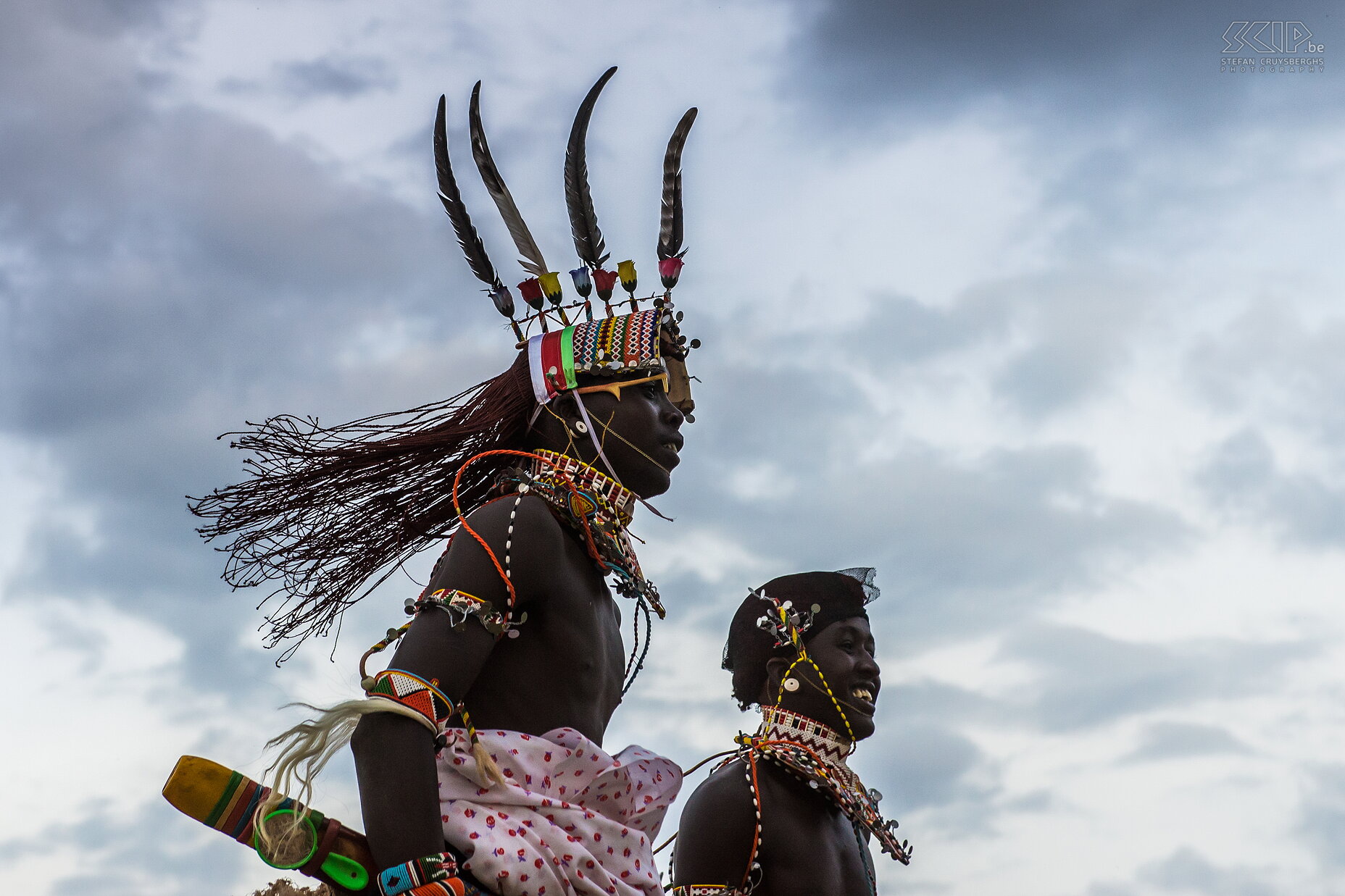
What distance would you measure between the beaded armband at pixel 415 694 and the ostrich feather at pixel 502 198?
1.62 m

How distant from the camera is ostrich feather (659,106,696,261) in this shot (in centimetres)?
456

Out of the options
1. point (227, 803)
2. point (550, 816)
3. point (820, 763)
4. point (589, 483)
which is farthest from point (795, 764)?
point (227, 803)

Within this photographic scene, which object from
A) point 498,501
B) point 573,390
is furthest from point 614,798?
point 573,390

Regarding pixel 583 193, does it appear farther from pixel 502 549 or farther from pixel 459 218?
pixel 502 549

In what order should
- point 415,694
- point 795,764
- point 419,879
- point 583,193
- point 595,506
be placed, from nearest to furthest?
point 419,879 < point 415,694 < point 595,506 < point 583,193 < point 795,764

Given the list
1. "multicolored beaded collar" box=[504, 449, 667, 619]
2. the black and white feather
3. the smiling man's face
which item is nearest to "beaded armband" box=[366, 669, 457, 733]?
"multicolored beaded collar" box=[504, 449, 667, 619]

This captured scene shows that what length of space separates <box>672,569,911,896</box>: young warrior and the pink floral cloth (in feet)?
5.92

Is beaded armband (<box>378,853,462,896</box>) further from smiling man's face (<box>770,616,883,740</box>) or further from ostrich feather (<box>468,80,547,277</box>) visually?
smiling man's face (<box>770,616,883,740</box>)

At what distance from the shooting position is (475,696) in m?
3.63

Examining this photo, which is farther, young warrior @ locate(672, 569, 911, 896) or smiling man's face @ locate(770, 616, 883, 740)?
smiling man's face @ locate(770, 616, 883, 740)

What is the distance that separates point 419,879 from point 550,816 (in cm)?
45

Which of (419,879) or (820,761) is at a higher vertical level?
(820,761)

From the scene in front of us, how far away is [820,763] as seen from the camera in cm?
576

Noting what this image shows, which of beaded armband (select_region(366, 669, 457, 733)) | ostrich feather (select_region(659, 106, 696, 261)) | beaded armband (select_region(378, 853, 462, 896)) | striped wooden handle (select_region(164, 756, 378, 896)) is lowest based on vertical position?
beaded armband (select_region(378, 853, 462, 896))
